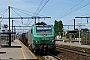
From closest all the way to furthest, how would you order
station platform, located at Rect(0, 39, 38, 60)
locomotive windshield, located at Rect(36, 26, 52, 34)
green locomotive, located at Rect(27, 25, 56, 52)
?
1. station platform, located at Rect(0, 39, 38, 60)
2. green locomotive, located at Rect(27, 25, 56, 52)
3. locomotive windshield, located at Rect(36, 26, 52, 34)

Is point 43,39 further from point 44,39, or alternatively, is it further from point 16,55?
point 16,55

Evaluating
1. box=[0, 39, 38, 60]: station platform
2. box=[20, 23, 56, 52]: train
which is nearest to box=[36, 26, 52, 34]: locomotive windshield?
box=[20, 23, 56, 52]: train

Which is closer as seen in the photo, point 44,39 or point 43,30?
point 44,39

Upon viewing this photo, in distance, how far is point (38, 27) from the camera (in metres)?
23.1

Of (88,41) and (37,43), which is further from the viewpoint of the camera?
(88,41)

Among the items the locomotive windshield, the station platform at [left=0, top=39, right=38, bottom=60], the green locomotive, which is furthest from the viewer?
the locomotive windshield

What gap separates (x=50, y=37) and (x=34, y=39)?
1.51m

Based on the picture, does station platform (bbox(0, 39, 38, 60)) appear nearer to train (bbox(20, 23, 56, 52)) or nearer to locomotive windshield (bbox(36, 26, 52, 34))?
train (bbox(20, 23, 56, 52))

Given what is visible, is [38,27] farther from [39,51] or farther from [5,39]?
[5,39]

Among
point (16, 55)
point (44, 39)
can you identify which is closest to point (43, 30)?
point (44, 39)

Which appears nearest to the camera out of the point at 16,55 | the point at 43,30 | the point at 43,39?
the point at 43,39

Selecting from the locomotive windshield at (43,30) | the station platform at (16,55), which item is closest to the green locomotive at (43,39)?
the locomotive windshield at (43,30)

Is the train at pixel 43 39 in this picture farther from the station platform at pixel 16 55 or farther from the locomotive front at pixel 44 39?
the station platform at pixel 16 55

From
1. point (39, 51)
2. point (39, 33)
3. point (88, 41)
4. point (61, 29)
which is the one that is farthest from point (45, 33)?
point (61, 29)
